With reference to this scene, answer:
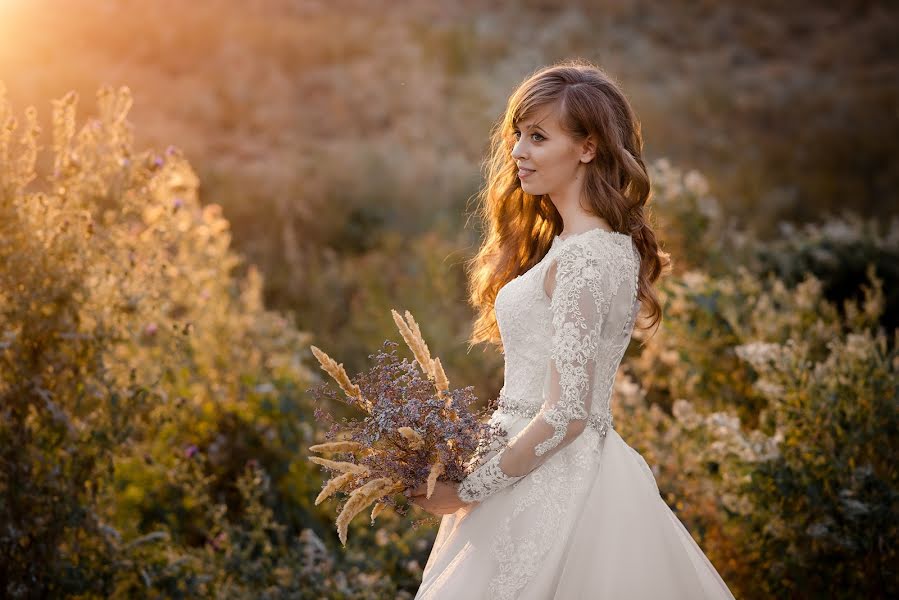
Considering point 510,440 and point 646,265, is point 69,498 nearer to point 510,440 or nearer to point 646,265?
point 510,440

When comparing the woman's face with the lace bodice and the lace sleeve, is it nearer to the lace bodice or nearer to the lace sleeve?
the lace bodice

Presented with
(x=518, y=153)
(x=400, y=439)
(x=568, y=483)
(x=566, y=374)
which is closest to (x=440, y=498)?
(x=400, y=439)

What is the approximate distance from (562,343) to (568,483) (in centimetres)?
39

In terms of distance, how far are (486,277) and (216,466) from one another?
8.55 ft

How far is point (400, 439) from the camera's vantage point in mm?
2211

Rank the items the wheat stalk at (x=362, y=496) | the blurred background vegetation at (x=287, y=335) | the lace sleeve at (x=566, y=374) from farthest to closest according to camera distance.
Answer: the blurred background vegetation at (x=287, y=335) → the lace sleeve at (x=566, y=374) → the wheat stalk at (x=362, y=496)

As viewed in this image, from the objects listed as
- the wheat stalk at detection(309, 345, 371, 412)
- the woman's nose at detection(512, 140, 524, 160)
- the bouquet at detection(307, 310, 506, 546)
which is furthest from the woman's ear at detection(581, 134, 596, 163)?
the wheat stalk at detection(309, 345, 371, 412)

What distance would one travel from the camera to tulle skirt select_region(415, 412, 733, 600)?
220cm

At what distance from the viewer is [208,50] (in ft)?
49.2

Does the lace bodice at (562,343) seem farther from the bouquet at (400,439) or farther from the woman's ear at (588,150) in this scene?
the woman's ear at (588,150)

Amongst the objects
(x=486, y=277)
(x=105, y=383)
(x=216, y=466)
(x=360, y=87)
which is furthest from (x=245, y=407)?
(x=360, y=87)

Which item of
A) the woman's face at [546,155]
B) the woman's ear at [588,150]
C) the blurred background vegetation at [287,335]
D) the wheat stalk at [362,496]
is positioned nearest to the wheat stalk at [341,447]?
the wheat stalk at [362,496]

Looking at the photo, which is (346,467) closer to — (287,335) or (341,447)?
(341,447)

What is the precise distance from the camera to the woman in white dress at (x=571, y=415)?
86.8 inches
